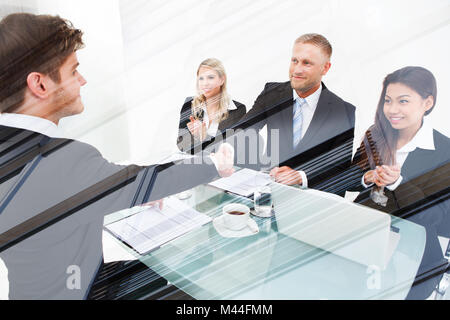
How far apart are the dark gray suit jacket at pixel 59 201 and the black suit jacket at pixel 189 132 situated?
1.18 meters

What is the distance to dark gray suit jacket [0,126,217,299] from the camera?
706 mm

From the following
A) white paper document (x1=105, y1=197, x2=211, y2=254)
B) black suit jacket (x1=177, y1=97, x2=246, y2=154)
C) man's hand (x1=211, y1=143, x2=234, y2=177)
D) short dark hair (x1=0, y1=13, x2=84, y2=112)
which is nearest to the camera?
short dark hair (x1=0, y1=13, x2=84, y2=112)

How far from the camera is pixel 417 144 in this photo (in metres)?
1.32

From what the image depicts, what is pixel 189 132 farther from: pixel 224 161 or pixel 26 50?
pixel 26 50

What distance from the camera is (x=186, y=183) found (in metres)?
0.86

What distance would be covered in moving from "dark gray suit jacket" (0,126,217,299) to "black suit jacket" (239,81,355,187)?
100cm

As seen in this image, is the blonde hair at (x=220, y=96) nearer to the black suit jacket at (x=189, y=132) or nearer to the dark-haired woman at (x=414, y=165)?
the black suit jacket at (x=189, y=132)

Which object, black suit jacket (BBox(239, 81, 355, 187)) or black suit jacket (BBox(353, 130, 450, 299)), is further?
black suit jacket (BBox(239, 81, 355, 187))

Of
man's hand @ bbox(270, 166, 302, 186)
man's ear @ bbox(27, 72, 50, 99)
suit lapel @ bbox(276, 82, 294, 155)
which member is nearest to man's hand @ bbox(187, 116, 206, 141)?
suit lapel @ bbox(276, 82, 294, 155)

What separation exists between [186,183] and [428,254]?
1.04 meters

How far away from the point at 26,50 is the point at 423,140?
1.59 metres

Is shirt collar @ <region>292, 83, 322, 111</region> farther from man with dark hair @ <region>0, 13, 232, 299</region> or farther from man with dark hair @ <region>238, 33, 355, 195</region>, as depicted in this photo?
man with dark hair @ <region>0, 13, 232, 299</region>
